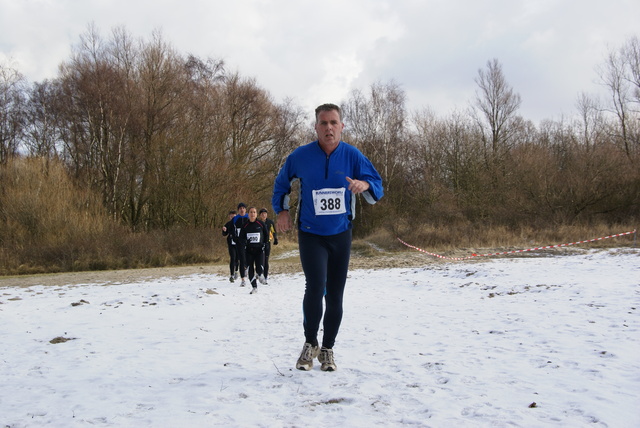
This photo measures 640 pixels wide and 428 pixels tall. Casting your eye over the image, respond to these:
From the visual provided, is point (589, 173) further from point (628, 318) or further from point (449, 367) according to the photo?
point (449, 367)

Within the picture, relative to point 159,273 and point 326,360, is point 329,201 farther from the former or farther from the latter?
point 159,273

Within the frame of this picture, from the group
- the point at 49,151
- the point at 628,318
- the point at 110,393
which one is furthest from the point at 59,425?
the point at 49,151

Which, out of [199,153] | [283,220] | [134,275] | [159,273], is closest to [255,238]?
[283,220]

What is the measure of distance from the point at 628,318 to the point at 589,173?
2601 cm

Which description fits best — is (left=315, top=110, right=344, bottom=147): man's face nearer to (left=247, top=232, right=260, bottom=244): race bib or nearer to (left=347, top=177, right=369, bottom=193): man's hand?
(left=347, top=177, right=369, bottom=193): man's hand

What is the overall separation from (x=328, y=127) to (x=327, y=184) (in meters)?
0.43

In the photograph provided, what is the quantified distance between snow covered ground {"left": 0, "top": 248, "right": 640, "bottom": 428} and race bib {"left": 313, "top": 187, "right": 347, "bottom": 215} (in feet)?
3.97

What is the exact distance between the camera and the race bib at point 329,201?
10.9 ft

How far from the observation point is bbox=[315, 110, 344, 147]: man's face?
11.1 feet

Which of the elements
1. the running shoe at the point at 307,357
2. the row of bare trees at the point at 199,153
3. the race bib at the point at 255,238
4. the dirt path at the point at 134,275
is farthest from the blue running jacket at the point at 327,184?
the row of bare trees at the point at 199,153

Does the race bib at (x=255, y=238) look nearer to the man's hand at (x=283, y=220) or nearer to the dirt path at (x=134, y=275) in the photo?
the dirt path at (x=134, y=275)

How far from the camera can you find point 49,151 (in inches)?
1257

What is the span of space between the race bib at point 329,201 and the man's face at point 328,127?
0.37m

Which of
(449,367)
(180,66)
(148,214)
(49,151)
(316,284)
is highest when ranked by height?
(180,66)
